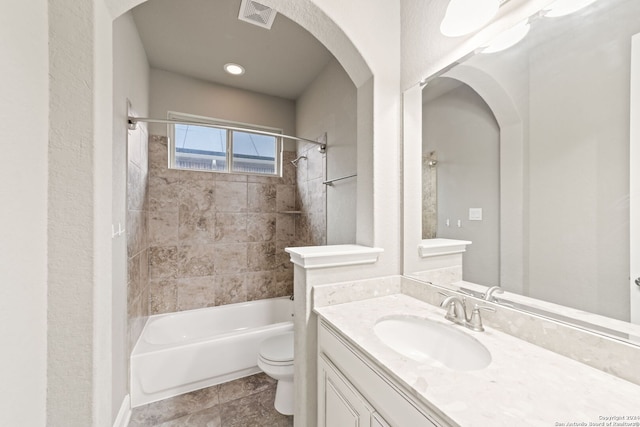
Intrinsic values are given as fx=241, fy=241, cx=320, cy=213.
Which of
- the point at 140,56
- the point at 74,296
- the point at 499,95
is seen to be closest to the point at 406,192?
the point at 499,95

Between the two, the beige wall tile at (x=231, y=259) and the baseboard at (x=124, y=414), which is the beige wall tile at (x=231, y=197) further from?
the baseboard at (x=124, y=414)

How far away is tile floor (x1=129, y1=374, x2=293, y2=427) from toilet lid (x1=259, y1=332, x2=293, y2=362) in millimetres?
363

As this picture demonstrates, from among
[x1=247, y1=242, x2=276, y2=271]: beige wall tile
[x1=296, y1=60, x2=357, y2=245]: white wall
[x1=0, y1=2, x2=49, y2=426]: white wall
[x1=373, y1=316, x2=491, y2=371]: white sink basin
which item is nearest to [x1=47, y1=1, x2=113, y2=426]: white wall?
[x1=0, y1=2, x2=49, y2=426]: white wall

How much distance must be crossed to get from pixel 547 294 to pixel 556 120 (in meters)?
0.60

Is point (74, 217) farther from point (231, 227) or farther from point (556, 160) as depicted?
point (231, 227)

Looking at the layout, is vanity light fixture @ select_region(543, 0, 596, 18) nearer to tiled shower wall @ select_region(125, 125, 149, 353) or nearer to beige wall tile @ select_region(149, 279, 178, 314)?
tiled shower wall @ select_region(125, 125, 149, 353)

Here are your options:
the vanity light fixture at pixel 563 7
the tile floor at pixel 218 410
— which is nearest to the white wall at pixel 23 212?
the tile floor at pixel 218 410

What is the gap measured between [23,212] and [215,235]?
2011 millimetres

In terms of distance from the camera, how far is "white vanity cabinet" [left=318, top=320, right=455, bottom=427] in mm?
625

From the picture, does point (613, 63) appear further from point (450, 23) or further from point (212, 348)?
point (212, 348)

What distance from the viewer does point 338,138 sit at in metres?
2.19

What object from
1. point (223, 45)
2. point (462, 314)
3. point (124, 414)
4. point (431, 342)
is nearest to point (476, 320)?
point (462, 314)

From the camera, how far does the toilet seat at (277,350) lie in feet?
5.29

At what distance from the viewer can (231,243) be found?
273 centimetres
